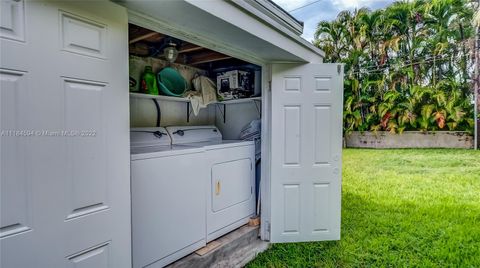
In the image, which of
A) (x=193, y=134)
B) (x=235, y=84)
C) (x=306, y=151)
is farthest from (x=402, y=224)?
(x=193, y=134)

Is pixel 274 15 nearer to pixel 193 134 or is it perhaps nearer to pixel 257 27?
pixel 257 27

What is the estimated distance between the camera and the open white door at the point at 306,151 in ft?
8.65

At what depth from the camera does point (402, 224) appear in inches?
124

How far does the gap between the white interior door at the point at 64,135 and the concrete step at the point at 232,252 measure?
816 millimetres

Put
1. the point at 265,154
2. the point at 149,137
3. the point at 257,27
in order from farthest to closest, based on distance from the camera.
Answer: the point at 265,154 → the point at 149,137 → the point at 257,27

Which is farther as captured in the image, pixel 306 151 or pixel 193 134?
pixel 193 134

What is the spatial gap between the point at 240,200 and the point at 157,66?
1809 mm

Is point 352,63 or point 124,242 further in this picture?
point 352,63

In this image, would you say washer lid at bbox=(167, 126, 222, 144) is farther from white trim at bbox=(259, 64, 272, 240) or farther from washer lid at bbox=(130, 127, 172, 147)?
white trim at bbox=(259, 64, 272, 240)

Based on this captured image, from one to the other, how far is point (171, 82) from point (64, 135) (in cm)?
175

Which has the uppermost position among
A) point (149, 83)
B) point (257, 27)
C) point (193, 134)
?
point (257, 27)

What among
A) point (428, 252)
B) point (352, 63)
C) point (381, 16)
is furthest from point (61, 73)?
point (381, 16)

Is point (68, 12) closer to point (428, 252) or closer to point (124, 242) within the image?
point (124, 242)

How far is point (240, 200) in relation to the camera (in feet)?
9.41
